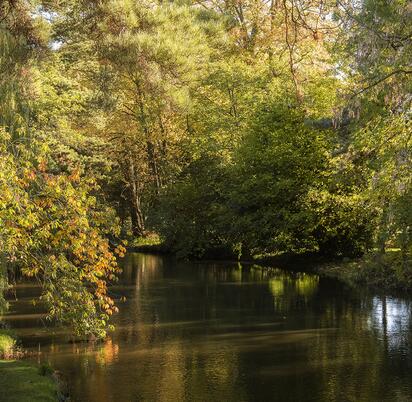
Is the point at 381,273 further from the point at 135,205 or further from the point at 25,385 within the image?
the point at 135,205

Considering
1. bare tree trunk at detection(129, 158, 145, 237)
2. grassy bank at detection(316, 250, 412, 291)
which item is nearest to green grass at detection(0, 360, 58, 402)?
grassy bank at detection(316, 250, 412, 291)

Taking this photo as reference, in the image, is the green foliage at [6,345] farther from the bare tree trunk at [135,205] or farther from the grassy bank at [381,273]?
the bare tree trunk at [135,205]

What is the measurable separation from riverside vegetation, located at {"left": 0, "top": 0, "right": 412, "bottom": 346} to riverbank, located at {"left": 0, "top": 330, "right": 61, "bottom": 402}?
1109 mm

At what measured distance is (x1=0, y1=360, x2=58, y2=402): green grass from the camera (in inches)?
392

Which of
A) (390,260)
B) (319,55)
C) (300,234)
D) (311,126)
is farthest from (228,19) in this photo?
(390,260)

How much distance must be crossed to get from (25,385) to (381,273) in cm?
1497

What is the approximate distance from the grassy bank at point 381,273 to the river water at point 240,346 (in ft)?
3.22

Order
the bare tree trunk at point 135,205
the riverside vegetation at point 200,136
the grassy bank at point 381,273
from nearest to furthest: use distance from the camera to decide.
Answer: the riverside vegetation at point 200,136, the grassy bank at point 381,273, the bare tree trunk at point 135,205

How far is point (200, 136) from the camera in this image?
37.4 metres

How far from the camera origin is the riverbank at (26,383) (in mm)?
9977

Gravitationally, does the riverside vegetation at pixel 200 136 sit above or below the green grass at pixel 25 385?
above

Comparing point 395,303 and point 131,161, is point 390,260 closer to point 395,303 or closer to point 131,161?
point 395,303

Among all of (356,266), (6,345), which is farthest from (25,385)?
(356,266)

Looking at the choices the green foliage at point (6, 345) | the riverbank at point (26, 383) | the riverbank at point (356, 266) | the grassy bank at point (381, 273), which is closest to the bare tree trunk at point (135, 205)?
the riverbank at point (356, 266)
